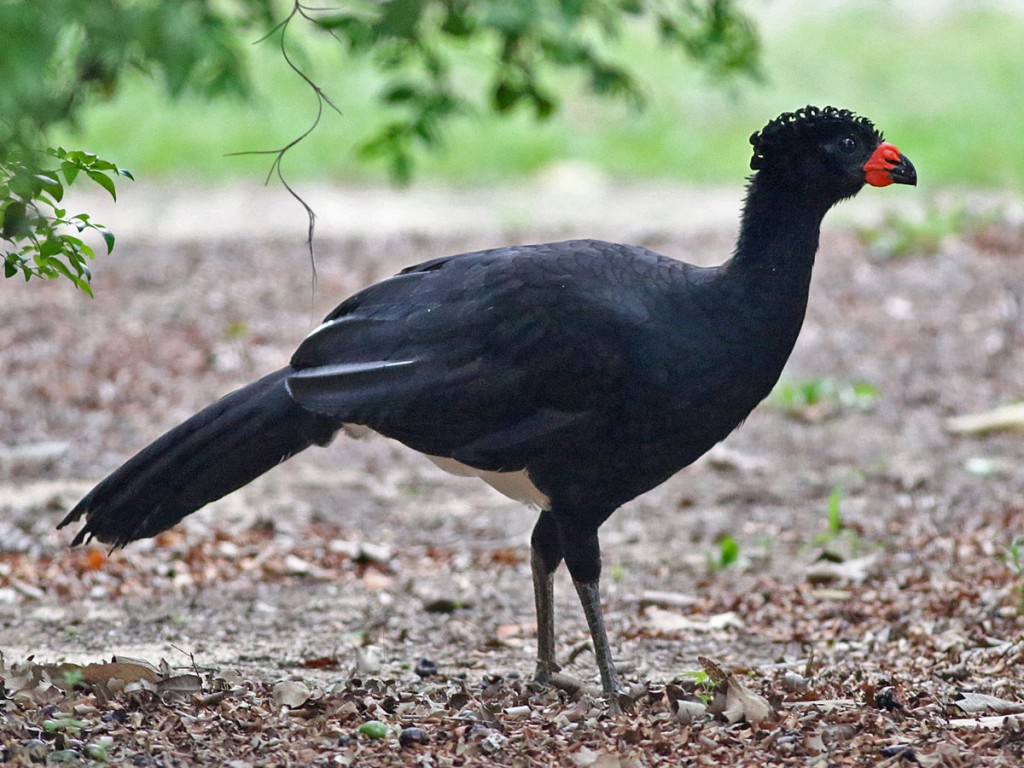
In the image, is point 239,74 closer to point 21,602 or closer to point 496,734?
point 21,602

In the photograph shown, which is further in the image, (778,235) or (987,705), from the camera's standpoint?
(778,235)

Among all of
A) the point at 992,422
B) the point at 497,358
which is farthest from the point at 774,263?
the point at 992,422

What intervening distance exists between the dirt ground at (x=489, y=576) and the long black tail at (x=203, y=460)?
514 mm

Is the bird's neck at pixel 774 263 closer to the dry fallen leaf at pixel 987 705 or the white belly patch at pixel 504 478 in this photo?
the white belly patch at pixel 504 478

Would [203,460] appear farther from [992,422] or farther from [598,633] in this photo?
[992,422]

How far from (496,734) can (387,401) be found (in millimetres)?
1091

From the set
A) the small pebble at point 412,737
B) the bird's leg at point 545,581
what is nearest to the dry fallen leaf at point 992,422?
the bird's leg at point 545,581

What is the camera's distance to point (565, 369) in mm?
4227

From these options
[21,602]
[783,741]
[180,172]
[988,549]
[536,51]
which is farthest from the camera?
[180,172]

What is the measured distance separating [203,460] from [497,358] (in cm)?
100

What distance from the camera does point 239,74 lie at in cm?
675

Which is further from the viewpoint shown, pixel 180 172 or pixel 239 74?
pixel 180 172

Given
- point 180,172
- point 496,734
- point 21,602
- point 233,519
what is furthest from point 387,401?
point 180,172

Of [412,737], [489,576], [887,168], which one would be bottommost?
[412,737]
